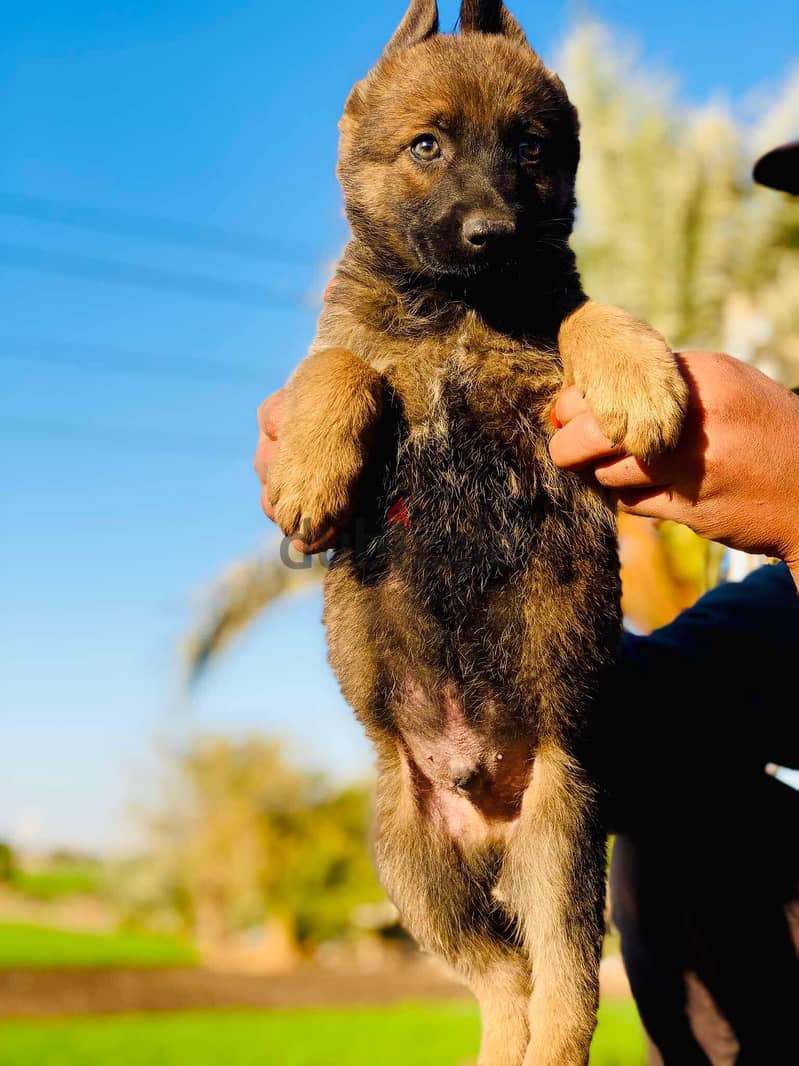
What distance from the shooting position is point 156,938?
124 ft

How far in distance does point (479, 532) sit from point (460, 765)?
536 millimetres

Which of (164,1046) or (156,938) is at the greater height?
(164,1046)

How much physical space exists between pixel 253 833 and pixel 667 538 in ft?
76.6

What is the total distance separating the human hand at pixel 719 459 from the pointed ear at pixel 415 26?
46.7 inches

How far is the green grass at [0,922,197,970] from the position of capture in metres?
33.6

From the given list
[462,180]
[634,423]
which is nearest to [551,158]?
[462,180]

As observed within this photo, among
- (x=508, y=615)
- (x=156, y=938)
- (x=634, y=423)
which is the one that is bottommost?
(x=156, y=938)

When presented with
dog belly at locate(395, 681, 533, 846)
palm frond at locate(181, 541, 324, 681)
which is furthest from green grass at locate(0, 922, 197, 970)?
dog belly at locate(395, 681, 533, 846)

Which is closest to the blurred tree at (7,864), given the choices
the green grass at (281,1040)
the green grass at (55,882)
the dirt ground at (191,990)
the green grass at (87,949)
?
the green grass at (55,882)

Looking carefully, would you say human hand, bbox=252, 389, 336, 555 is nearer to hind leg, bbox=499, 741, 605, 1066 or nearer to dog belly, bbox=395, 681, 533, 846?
dog belly, bbox=395, 681, 533, 846

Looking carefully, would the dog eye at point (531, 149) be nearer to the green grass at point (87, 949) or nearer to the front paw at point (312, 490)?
the front paw at point (312, 490)

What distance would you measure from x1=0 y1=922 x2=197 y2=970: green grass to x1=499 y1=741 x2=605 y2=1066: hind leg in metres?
32.9

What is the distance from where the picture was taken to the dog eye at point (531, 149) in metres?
2.79

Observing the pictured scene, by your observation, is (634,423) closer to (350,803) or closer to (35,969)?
(350,803)
